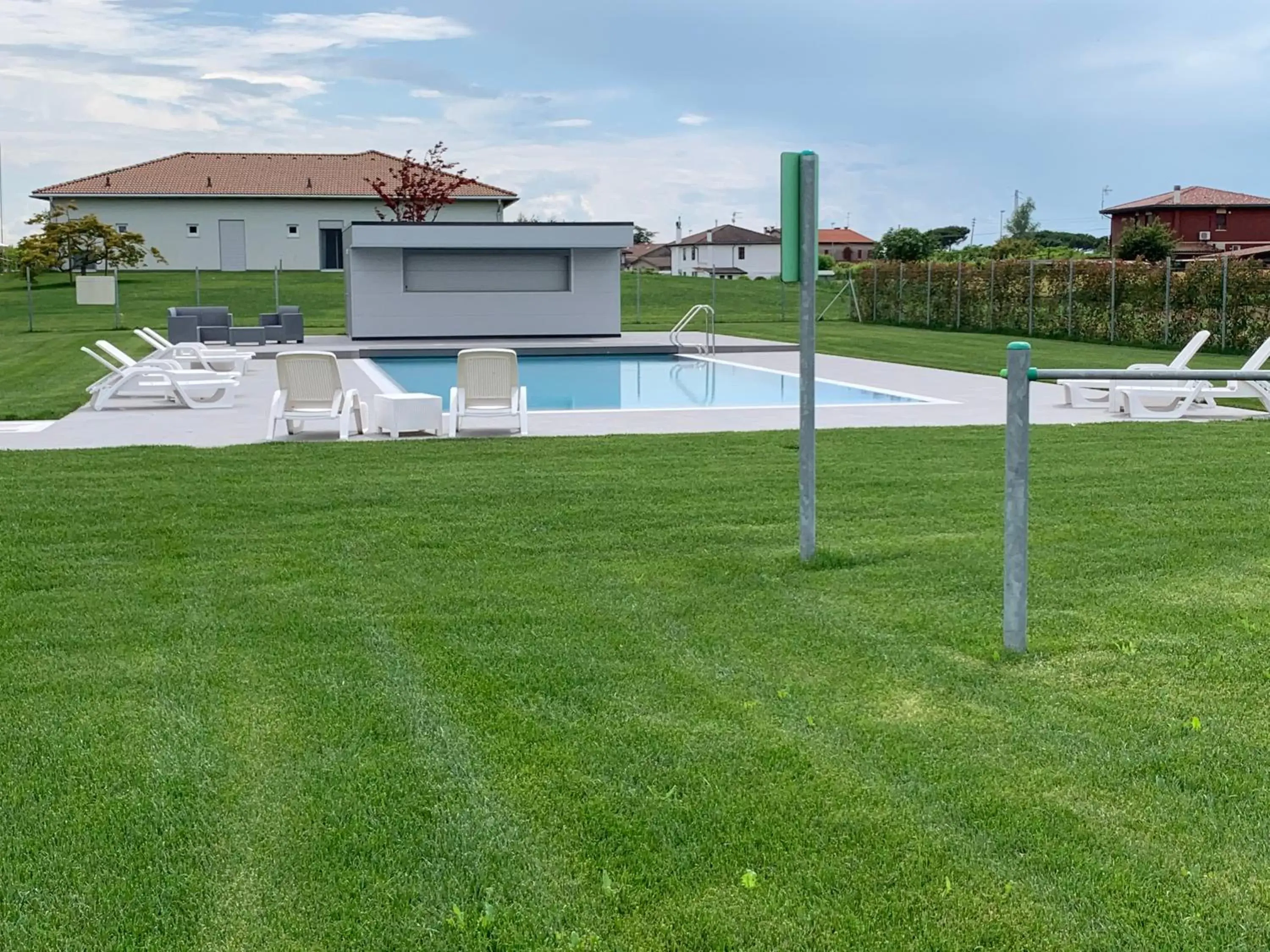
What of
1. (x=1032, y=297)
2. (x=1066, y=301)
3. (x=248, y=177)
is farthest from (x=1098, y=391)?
(x=248, y=177)

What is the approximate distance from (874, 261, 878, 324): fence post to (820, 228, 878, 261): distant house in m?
91.8

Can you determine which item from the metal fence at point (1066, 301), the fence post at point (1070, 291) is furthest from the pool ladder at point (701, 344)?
→ the metal fence at point (1066, 301)

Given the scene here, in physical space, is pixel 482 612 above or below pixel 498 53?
below

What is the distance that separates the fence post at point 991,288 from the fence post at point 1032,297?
1158mm

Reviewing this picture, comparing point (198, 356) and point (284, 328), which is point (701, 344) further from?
point (198, 356)

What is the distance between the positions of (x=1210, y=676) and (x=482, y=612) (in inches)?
114

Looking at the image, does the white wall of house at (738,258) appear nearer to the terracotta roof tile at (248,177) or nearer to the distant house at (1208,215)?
the distant house at (1208,215)

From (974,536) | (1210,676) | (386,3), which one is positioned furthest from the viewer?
(386,3)

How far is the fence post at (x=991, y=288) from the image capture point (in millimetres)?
32250

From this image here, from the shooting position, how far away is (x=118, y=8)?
26.2 metres

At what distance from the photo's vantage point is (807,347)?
21.2 feet

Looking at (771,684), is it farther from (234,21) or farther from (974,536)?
(234,21)

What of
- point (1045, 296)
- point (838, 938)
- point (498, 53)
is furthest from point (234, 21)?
point (838, 938)

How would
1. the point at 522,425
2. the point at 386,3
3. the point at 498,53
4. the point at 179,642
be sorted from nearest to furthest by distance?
the point at 179,642, the point at 522,425, the point at 386,3, the point at 498,53
